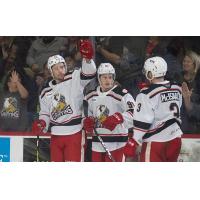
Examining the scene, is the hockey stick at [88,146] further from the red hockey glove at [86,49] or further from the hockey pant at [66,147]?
the red hockey glove at [86,49]

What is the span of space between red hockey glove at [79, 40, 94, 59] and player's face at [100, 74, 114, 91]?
167mm

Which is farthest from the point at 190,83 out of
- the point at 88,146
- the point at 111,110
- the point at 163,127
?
the point at 88,146

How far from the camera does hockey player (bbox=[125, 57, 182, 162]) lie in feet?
14.7

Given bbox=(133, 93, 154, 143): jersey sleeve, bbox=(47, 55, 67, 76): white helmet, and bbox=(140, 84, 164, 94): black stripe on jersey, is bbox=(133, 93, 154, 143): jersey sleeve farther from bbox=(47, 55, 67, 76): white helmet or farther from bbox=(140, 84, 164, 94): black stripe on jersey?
bbox=(47, 55, 67, 76): white helmet

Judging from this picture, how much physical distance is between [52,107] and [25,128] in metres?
0.23

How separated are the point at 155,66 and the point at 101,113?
0.48 metres

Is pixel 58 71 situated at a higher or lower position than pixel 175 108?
higher

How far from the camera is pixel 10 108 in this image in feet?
15.0

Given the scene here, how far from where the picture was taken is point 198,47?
4492 millimetres

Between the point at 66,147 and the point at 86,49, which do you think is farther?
the point at 66,147

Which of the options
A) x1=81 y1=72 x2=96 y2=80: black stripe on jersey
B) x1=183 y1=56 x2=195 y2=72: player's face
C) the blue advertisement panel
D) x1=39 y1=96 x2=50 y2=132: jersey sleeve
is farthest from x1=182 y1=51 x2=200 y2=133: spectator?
the blue advertisement panel

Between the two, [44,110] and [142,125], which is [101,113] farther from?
[44,110]

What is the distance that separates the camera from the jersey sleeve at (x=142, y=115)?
14.7ft

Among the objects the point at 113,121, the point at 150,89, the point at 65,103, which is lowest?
the point at 113,121
